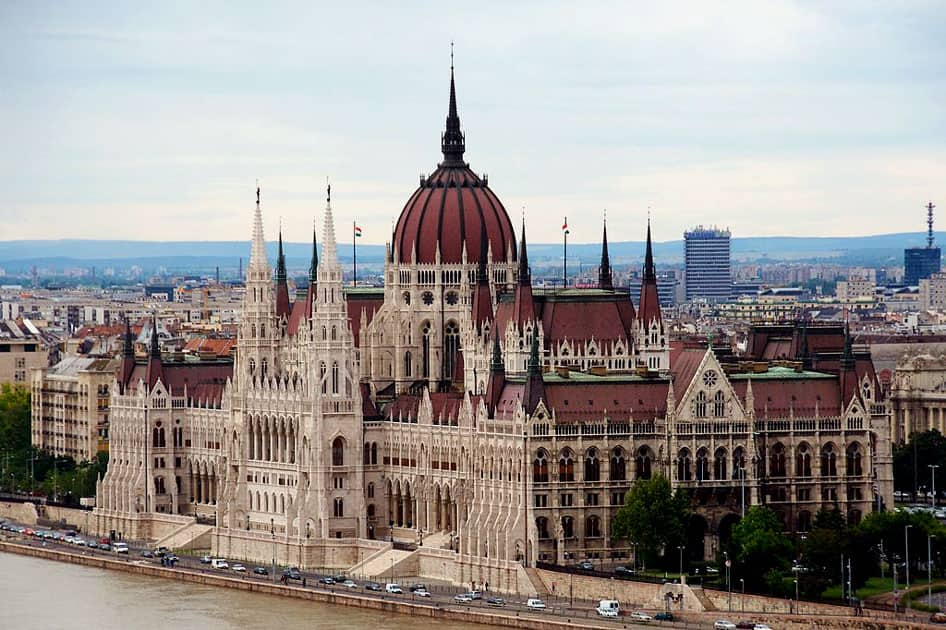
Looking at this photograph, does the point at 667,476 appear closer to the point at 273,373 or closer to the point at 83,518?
the point at 273,373

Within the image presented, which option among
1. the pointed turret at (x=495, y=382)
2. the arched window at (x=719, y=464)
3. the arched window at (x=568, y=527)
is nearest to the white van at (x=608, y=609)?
the arched window at (x=568, y=527)

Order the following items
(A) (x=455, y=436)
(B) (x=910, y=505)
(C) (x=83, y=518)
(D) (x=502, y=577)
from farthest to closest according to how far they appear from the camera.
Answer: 1. (C) (x=83, y=518)
2. (B) (x=910, y=505)
3. (A) (x=455, y=436)
4. (D) (x=502, y=577)

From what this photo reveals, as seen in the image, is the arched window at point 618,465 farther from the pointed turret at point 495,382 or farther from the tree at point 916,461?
the tree at point 916,461

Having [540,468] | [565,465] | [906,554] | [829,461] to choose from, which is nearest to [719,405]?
[829,461]

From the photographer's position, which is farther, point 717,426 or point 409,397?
point 409,397

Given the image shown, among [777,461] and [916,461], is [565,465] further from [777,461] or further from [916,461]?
[916,461]

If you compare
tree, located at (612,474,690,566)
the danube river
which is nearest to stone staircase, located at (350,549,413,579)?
the danube river

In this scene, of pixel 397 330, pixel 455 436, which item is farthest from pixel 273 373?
pixel 455 436
